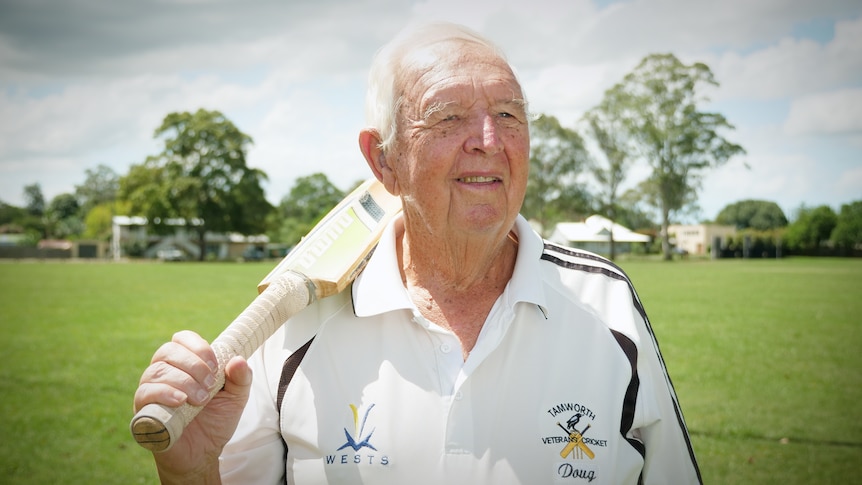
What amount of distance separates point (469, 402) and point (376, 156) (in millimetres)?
990

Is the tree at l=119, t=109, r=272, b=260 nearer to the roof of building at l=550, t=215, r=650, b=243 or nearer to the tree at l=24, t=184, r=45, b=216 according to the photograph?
the roof of building at l=550, t=215, r=650, b=243

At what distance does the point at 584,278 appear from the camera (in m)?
2.17

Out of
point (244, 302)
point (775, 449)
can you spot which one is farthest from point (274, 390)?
point (244, 302)

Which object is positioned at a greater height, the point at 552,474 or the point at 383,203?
the point at 383,203

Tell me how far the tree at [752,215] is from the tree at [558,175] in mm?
66674

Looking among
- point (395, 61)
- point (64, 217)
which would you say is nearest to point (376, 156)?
point (395, 61)

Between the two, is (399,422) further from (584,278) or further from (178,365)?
(584,278)

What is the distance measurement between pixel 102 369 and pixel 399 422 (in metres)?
9.12

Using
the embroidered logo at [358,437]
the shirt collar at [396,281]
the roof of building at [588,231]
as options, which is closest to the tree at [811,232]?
the roof of building at [588,231]

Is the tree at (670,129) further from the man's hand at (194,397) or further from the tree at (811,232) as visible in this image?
the man's hand at (194,397)

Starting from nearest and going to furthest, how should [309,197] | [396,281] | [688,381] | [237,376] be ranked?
[237,376] < [396,281] < [688,381] < [309,197]

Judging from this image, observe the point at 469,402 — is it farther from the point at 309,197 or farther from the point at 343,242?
the point at 309,197

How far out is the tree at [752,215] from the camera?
4321 inches

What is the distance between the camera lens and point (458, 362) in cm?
197
